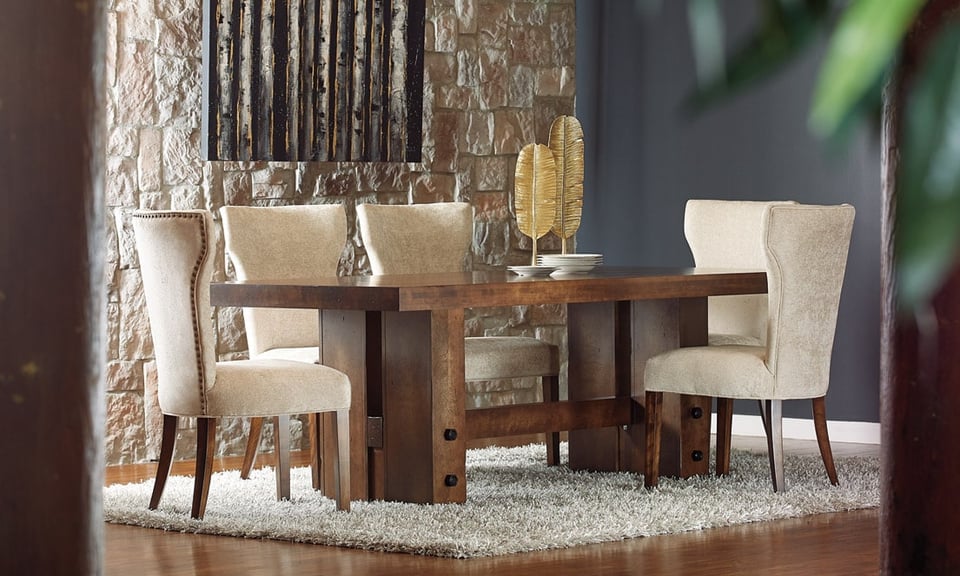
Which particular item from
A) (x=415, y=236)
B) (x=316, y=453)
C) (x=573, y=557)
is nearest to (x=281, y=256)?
(x=415, y=236)

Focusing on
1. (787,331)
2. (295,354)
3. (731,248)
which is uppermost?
(731,248)

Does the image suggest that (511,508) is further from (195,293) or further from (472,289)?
(195,293)

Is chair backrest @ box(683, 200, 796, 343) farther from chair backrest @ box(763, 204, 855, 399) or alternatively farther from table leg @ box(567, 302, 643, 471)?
chair backrest @ box(763, 204, 855, 399)

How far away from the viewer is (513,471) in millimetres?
5113

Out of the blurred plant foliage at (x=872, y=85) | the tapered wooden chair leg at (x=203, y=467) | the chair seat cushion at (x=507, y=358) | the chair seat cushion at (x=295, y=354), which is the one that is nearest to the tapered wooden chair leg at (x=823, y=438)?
the chair seat cushion at (x=507, y=358)

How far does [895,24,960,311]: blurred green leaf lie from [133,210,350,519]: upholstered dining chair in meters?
3.73

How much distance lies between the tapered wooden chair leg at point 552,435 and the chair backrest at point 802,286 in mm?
1067

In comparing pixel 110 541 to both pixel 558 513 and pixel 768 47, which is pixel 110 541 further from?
pixel 768 47

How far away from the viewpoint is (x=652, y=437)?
4652 mm

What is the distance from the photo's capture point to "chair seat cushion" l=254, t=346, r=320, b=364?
485 centimetres

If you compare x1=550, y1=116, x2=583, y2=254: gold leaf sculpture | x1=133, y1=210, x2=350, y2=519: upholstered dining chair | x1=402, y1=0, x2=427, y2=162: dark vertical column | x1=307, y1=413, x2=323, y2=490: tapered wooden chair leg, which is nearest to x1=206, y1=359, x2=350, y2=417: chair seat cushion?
x1=133, y1=210, x2=350, y2=519: upholstered dining chair

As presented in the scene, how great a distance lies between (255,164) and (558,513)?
2497 mm

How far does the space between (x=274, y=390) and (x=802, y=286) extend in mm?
1836

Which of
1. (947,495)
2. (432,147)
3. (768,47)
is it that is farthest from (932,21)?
(432,147)
